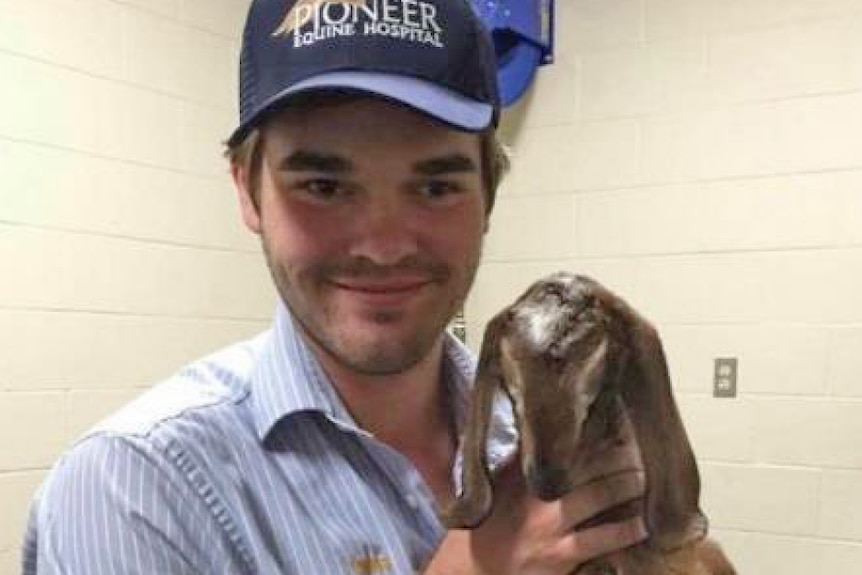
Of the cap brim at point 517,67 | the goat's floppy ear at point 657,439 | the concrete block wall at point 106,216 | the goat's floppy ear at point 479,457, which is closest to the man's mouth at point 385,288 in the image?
the goat's floppy ear at point 479,457

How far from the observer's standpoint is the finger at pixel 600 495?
1.02 meters

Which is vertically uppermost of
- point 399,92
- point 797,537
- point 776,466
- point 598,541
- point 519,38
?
point 519,38

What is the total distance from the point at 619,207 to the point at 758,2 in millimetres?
787

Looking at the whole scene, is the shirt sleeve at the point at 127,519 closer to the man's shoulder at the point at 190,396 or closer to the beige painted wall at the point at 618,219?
the man's shoulder at the point at 190,396

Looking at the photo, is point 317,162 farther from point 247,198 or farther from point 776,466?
point 776,466

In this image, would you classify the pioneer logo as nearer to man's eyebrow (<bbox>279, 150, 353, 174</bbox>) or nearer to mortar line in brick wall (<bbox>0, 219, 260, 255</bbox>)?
man's eyebrow (<bbox>279, 150, 353, 174</bbox>)

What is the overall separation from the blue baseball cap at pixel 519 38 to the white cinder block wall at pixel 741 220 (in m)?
0.06

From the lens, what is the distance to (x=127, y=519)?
1096 millimetres

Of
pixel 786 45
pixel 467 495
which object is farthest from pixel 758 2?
pixel 467 495

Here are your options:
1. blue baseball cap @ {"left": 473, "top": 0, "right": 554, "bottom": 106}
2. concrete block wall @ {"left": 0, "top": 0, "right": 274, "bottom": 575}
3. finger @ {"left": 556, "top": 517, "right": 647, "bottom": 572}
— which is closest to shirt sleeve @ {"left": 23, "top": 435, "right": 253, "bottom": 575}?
finger @ {"left": 556, "top": 517, "right": 647, "bottom": 572}

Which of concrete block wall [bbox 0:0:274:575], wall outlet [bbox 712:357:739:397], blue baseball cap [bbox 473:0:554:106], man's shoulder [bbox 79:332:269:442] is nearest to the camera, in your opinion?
man's shoulder [bbox 79:332:269:442]

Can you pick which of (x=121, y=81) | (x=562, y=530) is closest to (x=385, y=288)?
(x=562, y=530)

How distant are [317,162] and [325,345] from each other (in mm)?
234

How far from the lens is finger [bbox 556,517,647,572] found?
1026mm
